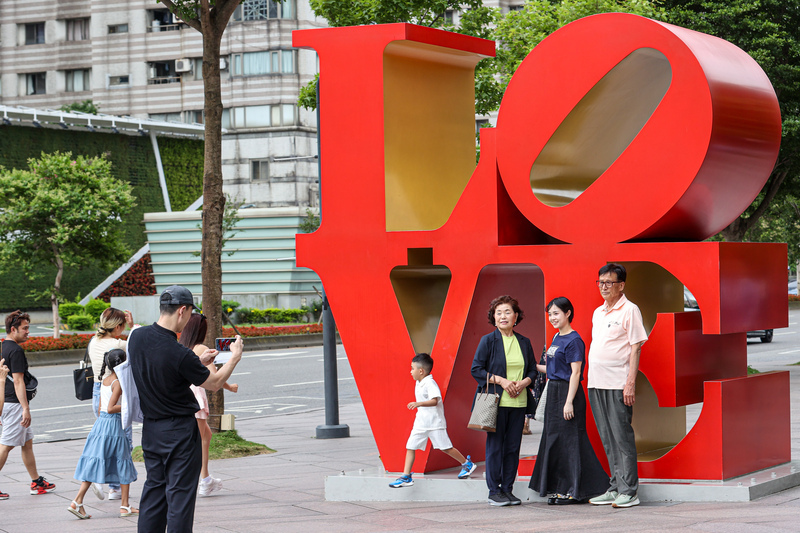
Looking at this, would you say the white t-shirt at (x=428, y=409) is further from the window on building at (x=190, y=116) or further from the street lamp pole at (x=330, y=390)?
the window on building at (x=190, y=116)

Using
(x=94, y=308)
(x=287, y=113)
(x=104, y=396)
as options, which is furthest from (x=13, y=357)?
(x=287, y=113)

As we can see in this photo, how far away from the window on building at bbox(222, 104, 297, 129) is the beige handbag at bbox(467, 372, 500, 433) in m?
38.4

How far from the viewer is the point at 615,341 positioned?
7.26 m

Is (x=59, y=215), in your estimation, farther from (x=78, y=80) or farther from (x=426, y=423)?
(x=78, y=80)

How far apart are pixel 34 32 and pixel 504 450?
181 ft

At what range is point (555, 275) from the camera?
804cm

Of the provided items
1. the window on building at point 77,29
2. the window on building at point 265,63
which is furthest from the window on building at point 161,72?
the window on building at point 265,63

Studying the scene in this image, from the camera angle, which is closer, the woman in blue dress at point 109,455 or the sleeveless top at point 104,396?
the woman in blue dress at point 109,455

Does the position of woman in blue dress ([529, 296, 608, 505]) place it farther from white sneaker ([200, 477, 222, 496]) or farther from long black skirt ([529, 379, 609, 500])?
white sneaker ([200, 477, 222, 496])

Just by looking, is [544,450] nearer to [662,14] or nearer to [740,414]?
[740,414]

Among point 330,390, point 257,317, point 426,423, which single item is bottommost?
point 257,317

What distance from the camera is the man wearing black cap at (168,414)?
19.1 ft

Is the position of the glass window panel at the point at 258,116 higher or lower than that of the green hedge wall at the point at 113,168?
higher

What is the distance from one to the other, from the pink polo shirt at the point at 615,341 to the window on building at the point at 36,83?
54062 millimetres
